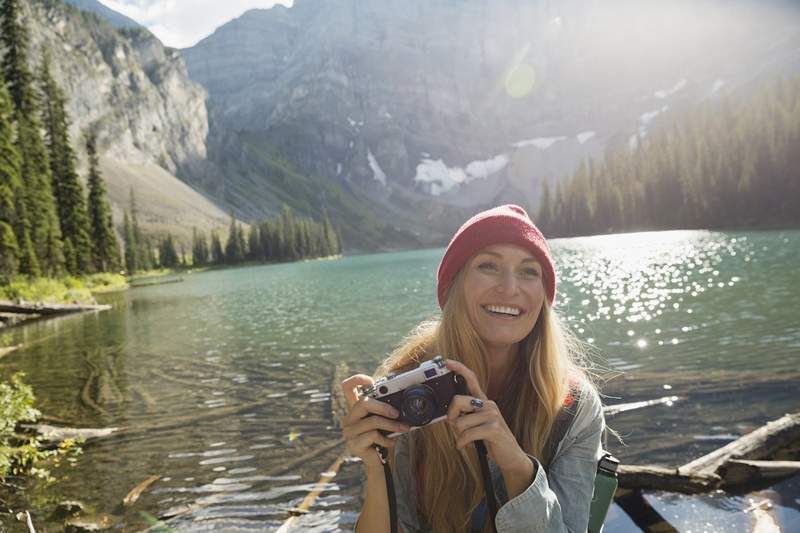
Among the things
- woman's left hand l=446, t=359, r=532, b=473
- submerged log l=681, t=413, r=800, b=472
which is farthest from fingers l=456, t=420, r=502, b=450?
submerged log l=681, t=413, r=800, b=472

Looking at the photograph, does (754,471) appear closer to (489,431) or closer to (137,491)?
(489,431)

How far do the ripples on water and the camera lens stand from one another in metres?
5.36

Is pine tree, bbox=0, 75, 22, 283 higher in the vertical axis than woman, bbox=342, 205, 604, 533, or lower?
higher

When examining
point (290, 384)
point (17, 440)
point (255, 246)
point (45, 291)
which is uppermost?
point (255, 246)

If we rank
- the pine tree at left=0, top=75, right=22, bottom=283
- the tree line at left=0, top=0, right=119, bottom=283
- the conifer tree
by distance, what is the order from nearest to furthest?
the pine tree at left=0, top=75, right=22, bottom=283 → the tree line at left=0, top=0, right=119, bottom=283 → the conifer tree

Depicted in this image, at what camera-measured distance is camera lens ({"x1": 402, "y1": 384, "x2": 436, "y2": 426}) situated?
9.55ft

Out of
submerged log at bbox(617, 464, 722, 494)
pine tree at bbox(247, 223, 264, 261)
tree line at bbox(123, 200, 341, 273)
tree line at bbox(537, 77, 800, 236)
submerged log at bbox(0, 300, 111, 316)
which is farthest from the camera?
pine tree at bbox(247, 223, 264, 261)

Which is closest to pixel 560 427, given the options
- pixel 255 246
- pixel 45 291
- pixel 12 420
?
pixel 12 420

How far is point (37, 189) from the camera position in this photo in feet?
174

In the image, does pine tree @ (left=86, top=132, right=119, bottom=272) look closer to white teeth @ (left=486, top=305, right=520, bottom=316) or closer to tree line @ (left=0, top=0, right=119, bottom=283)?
tree line @ (left=0, top=0, right=119, bottom=283)

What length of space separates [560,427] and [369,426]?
1.14 m

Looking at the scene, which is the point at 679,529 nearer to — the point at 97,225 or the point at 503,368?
the point at 503,368

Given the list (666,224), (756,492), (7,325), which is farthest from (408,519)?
(666,224)

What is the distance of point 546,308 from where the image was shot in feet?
12.2
